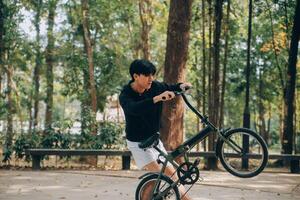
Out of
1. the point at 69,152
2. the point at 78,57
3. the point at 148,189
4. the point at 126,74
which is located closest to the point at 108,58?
the point at 78,57

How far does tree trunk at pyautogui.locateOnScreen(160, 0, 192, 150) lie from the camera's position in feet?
36.8

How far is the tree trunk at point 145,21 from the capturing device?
22.7 m

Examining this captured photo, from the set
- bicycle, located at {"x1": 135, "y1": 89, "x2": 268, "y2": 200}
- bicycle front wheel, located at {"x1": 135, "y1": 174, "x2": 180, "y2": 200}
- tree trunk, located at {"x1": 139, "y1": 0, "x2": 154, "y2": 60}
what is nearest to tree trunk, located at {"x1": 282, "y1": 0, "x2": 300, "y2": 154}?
Result: tree trunk, located at {"x1": 139, "y1": 0, "x2": 154, "y2": 60}

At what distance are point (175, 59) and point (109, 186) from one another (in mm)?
4104

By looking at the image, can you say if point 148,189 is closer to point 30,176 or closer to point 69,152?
point 30,176

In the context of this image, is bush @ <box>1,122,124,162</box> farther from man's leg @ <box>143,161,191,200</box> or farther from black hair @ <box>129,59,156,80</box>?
black hair @ <box>129,59,156,80</box>

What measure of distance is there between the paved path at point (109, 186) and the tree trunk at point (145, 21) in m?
12.2

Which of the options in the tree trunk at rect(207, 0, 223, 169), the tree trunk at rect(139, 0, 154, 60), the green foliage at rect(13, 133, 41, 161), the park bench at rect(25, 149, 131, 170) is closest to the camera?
the park bench at rect(25, 149, 131, 170)

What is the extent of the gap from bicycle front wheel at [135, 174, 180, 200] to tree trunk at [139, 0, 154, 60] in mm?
17206

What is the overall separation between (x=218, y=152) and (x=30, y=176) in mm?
6578

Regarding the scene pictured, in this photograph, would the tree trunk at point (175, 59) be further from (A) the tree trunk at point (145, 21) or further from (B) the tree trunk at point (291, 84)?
(A) the tree trunk at point (145, 21)

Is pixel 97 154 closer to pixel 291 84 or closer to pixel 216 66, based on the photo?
pixel 216 66

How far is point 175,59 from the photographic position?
11.3m

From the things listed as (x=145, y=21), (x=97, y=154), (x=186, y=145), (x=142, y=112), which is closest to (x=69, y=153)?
(x=97, y=154)
